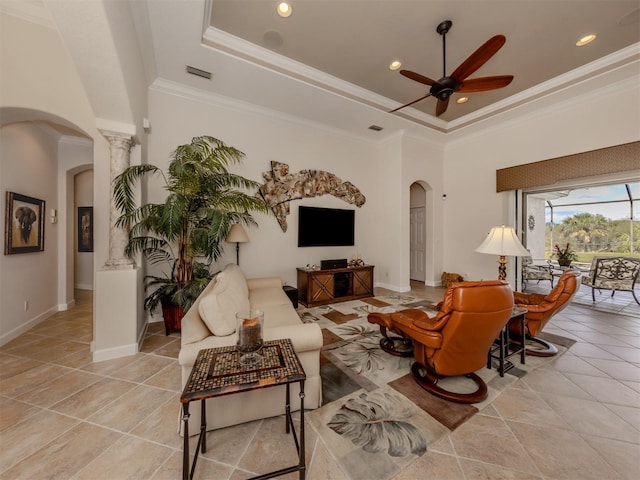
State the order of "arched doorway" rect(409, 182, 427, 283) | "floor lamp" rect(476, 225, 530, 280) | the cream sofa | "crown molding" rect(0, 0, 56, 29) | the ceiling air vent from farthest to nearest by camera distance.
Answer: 1. "arched doorway" rect(409, 182, 427, 283)
2. the ceiling air vent
3. "floor lamp" rect(476, 225, 530, 280)
4. "crown molding" rect(0, 0, 56, 29)
5. the cream sofa

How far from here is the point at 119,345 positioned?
259cm

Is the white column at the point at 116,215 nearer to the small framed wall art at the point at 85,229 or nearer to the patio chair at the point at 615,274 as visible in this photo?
the small framed wall art at the point at 85,229

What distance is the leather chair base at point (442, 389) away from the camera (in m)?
1.89

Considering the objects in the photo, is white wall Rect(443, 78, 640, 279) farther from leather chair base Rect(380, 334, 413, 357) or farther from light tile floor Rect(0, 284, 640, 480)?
leather chair base Rect(380, 334, 413, 357)

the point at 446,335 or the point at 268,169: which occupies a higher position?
the point at 268,169

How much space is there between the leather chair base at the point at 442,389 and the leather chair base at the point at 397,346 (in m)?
0.28

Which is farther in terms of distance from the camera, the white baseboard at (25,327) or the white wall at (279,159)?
the white wall at (279,159)

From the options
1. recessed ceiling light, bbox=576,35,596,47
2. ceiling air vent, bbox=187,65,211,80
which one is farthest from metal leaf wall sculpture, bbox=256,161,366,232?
recessed ceiling light, bbox=576,35,596,47

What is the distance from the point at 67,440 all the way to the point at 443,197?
694cm

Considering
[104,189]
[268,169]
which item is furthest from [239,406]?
[268,169]

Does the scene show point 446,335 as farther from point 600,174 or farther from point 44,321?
point 44,321

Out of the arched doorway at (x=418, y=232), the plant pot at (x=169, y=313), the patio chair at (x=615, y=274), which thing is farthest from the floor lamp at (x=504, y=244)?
the plant pot at (x=169, y=313)

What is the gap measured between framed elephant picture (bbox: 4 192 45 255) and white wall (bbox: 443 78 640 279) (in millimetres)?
7561

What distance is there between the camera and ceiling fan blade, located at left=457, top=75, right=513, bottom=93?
275cm
